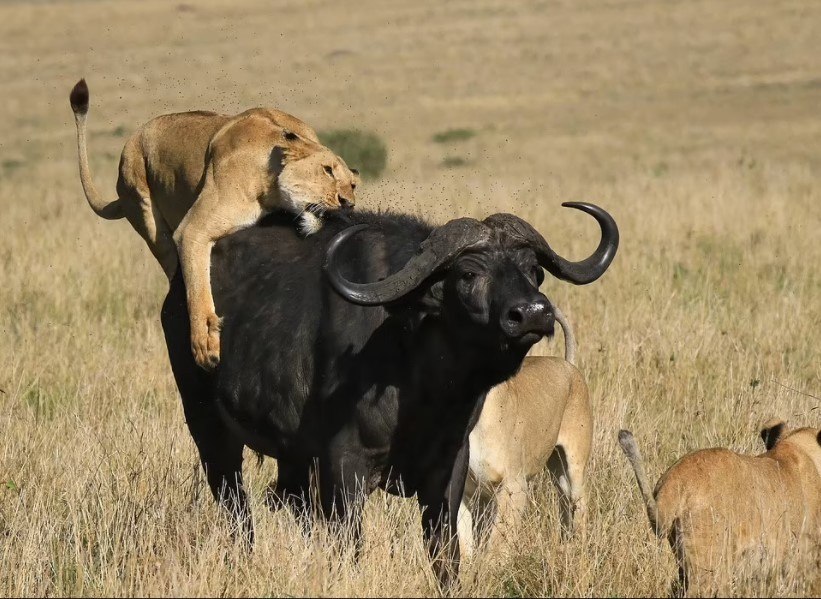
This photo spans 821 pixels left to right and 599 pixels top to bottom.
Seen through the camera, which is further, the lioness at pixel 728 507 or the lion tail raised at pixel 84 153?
the lion tail raised at pixel 84 153

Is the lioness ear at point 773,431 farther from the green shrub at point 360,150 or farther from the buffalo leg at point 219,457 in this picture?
the green shrub at point 360,150

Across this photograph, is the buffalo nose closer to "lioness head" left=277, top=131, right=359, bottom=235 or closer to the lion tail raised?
"lioness head" left=277, top=131, right=359, bottom=235

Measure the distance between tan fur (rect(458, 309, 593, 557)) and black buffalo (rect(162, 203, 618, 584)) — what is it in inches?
42.6

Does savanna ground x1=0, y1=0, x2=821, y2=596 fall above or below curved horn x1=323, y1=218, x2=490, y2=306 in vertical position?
below

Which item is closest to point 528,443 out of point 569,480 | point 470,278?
point 569,480

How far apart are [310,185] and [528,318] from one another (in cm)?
175

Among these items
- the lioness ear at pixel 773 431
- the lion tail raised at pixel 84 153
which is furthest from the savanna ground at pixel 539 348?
the lion tail raised at pixel 84 153

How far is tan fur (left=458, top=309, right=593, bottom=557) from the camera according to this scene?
717cm

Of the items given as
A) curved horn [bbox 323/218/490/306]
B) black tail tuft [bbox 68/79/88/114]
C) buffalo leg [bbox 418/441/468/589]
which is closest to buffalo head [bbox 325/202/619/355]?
curved horn [bbox 323/218/490/306]

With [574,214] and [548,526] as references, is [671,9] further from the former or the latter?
[548,526]

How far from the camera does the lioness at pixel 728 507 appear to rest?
19.0ft

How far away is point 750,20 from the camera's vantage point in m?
58.2

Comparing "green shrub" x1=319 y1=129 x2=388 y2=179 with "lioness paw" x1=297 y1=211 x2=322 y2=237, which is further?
"green shrub" x1=319 y1=129 x2=388 y2=179

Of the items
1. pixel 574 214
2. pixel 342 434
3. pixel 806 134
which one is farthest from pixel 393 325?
pixel 806 134
